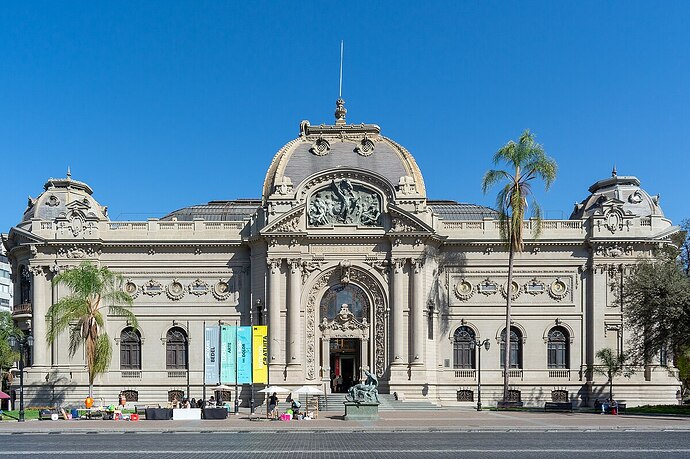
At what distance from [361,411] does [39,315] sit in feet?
102

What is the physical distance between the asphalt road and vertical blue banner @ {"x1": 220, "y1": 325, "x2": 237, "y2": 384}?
1445 cm

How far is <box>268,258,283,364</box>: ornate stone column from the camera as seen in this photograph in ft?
217

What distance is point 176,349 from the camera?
228 ft

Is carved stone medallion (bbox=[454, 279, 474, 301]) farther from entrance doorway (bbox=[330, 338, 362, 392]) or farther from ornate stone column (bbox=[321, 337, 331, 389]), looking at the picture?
ornate stone column (bbox=[321, 337, 331, 389])

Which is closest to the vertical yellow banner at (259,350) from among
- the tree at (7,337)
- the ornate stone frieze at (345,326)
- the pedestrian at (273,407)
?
the pedestrian at (273,407)

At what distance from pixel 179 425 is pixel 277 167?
2781 centimetres

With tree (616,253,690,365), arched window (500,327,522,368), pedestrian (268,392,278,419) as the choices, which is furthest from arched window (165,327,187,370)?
tree (616,253,690,365)

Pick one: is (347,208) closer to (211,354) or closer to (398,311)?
(398,311)

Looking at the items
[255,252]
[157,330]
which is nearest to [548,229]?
[255,252]

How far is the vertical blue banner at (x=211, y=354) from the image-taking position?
58.3 m

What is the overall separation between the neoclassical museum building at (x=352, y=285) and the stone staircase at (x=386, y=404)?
272 centimetres

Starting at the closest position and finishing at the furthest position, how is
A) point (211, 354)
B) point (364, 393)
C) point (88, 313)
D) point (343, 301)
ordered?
point (364, 393) < point (211, 354) < point (88, 313) < point (343, 301)

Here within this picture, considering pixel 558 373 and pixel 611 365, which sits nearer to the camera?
pixel 611 365

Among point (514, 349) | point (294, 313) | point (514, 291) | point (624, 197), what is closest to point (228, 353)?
point (294, 313)
